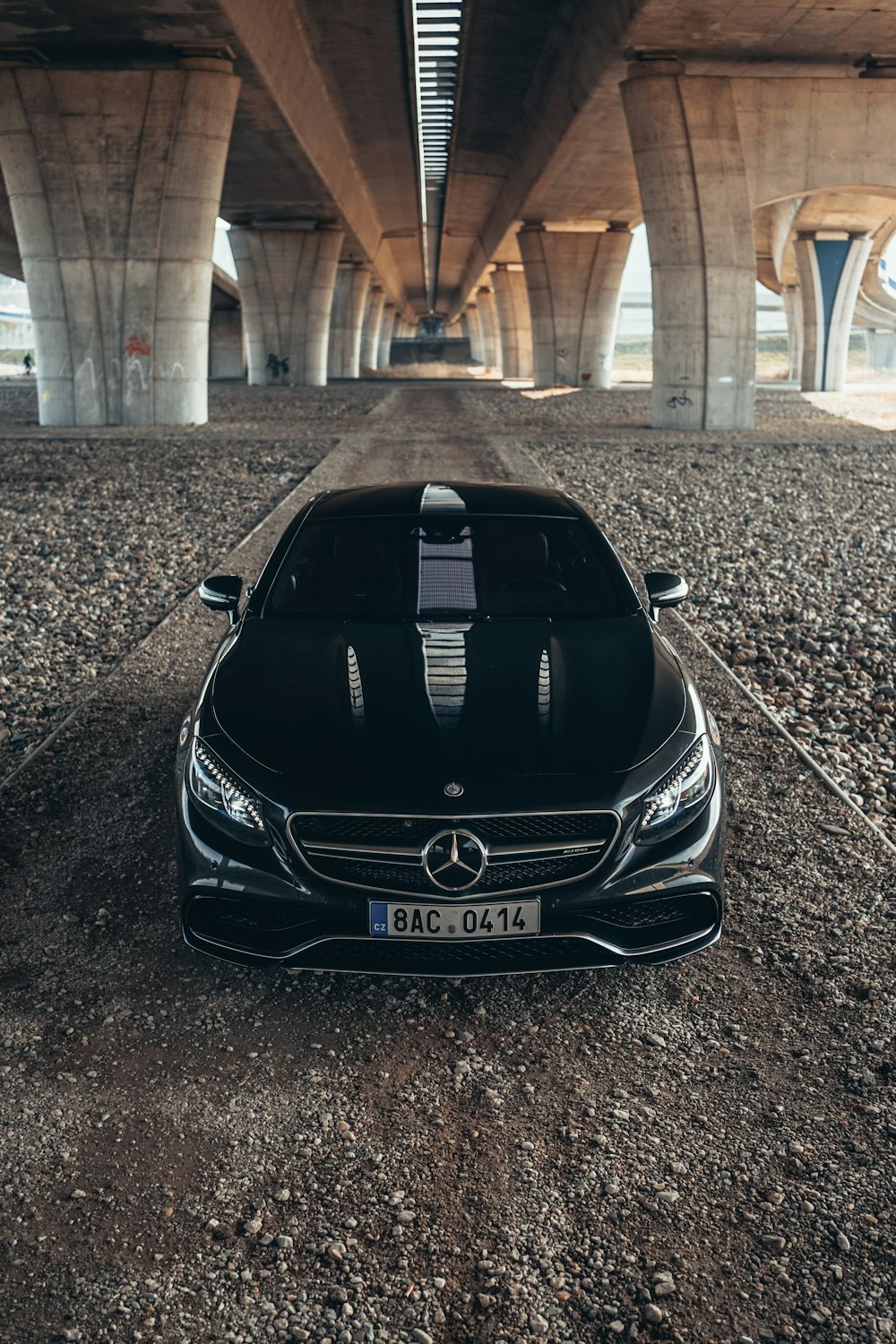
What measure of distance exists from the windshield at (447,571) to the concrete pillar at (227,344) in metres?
70.4

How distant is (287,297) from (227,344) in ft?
85.9

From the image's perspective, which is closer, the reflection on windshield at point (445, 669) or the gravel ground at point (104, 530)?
the reflection on windshield at point (445, 669)

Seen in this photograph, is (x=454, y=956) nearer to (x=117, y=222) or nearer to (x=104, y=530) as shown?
(x=104, y=530)

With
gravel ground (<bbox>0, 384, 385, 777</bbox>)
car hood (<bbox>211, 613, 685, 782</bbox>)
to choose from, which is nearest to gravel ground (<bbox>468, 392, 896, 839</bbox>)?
car hood (<bbox>211, 613, 685, 782</bbox>)

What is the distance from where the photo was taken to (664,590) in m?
5.16

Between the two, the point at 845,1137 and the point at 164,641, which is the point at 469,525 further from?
the point at 164,641

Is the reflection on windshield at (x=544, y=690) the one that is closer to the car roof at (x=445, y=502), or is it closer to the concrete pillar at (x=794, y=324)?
the car roof at (x=445, y=502)

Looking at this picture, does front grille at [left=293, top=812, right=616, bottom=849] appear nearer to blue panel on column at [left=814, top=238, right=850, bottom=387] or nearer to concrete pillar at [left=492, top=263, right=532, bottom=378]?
blue panel on column at [left=814, top=238, right=850, bottom=387]

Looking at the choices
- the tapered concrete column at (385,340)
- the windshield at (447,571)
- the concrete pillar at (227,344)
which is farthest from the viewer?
the tapered concrete column at (385,340)

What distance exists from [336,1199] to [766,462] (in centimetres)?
1897

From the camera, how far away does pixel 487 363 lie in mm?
98562

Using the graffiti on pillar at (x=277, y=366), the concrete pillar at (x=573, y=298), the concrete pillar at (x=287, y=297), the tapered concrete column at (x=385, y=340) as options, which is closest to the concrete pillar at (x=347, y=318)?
the concrete pillar at (x=287, y=297)

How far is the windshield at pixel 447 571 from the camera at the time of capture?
4.86m

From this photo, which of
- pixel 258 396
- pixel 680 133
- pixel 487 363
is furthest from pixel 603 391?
pixel 487 363
